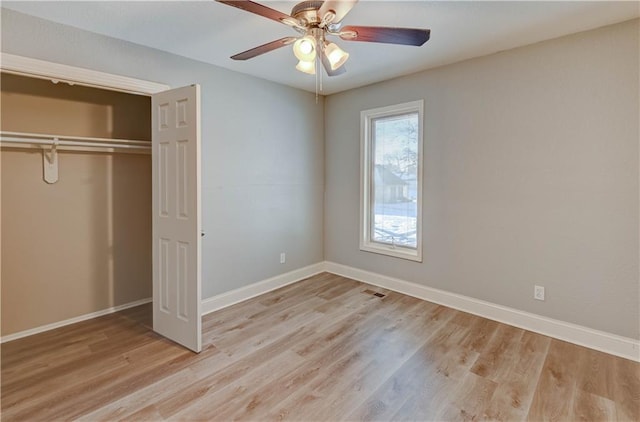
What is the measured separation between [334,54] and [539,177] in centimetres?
214

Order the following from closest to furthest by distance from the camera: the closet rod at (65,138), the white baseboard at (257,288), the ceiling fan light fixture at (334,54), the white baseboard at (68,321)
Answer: the ceiling fan light fixture at (334,54) → the closet rod at (65,138) → the white baseboard at (68,321) → the white baseboard at (257,288)

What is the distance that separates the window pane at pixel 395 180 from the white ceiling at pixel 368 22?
91 centimetres

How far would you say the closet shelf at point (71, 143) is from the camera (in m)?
2.64

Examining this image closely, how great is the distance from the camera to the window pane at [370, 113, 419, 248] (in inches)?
150

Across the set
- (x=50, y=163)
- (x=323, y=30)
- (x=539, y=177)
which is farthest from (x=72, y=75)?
(x=539, y=177)

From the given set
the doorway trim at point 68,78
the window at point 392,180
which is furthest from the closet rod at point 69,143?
the window at point 392,180

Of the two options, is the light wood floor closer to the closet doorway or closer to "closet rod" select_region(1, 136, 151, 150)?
the closet doorway

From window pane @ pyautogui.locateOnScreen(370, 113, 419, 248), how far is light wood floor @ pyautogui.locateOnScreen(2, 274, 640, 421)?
1148mm

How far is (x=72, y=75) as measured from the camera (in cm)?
252

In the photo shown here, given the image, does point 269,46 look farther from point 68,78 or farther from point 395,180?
point 395,180

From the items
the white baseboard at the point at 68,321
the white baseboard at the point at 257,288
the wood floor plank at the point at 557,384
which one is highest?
the white baseboard at the point at 257,288

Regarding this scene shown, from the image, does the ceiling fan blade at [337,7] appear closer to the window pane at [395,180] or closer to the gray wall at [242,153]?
the gray wall at [242,153]

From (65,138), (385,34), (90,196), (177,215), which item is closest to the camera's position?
(385,34)

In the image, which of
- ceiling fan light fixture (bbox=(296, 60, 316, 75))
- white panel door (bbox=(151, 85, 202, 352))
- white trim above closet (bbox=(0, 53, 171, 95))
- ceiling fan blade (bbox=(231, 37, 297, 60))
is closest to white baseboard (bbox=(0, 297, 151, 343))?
white panel door (bbox=(151, 85, 202, 352))
